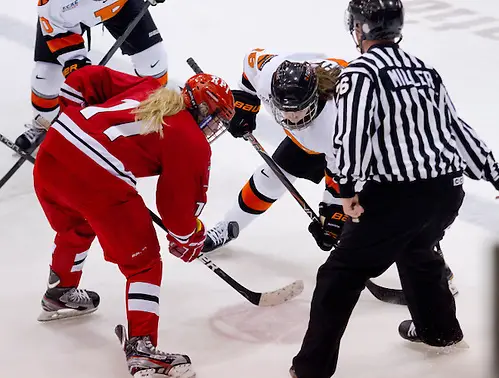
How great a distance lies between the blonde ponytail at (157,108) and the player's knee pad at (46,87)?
1317 mm

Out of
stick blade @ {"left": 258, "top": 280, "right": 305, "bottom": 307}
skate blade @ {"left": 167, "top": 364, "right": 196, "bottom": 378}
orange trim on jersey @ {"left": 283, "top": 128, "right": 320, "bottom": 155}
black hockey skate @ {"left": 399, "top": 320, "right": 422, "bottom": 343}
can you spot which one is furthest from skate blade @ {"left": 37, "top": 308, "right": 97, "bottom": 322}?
black hockey skate @ {"left": 399, "top": 320, "right": 422, "bottom": 343}

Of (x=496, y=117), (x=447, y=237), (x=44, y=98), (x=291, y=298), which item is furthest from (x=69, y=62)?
(x=496, y=117)

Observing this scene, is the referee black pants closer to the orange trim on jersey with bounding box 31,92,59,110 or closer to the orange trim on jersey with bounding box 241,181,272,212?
the orange trim on jersey with bounding box 241,181,272,212

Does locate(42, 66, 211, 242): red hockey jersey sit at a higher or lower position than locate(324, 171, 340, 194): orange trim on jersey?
higher

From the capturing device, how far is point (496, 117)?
3.87 meters

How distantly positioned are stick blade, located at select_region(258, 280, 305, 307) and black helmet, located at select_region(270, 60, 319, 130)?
24.1 inches

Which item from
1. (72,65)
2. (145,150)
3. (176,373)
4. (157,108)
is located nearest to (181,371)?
(176,373)

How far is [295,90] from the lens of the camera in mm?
2258

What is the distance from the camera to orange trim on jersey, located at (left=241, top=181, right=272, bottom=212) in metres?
2.94

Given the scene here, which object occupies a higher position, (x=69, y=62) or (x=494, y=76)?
(x=69, y=62)

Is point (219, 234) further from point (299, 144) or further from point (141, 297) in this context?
point (141, 297)

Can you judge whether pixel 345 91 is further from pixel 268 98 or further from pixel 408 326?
pixel 408 326

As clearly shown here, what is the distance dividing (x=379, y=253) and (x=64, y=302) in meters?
1.00

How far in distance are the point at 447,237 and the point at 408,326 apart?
2.18 ft
